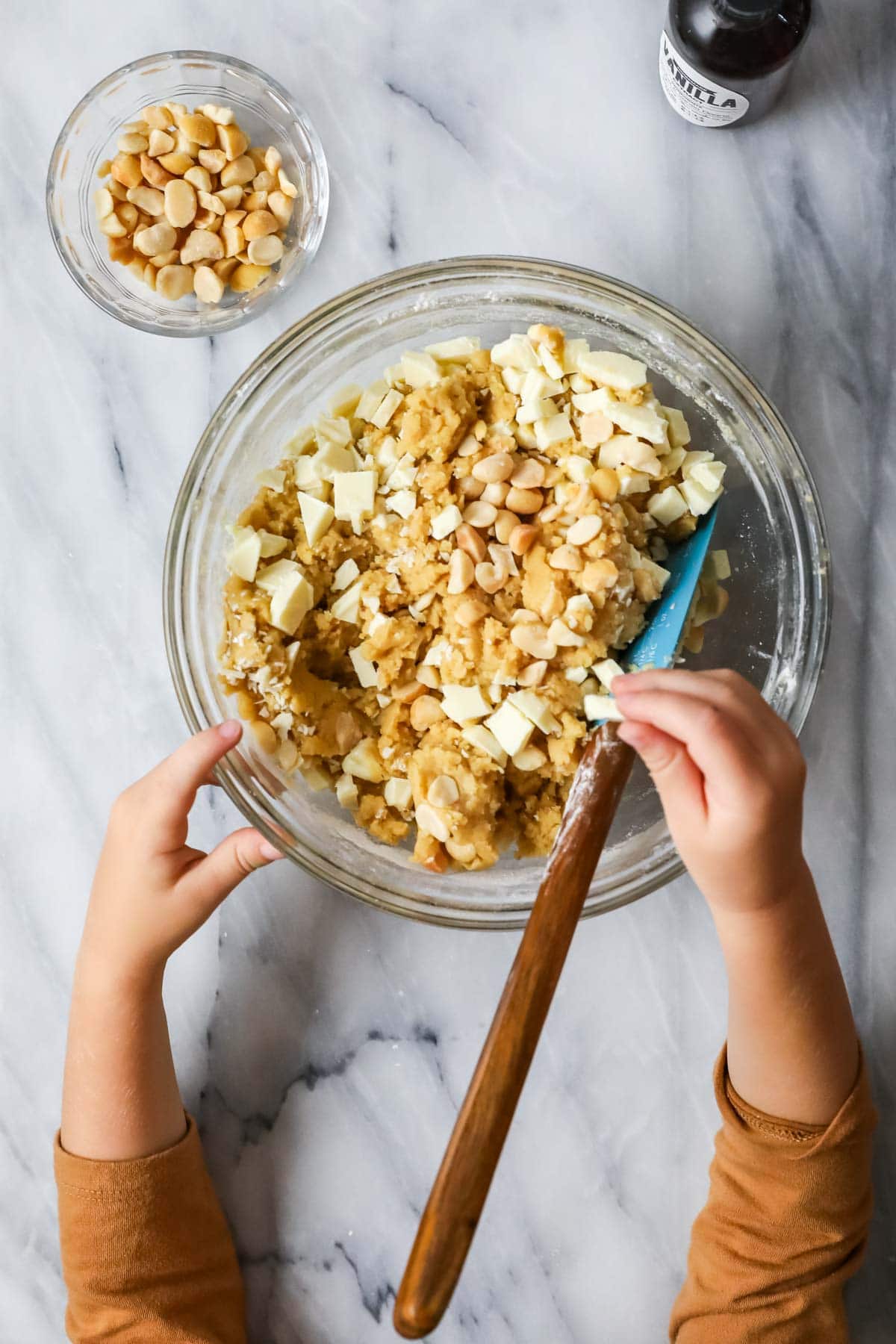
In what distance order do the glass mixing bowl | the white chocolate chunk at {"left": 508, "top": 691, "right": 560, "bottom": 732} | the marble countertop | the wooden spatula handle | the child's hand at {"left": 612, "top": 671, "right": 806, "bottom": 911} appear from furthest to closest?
the marble countertop, the glass mixing bowl, the white chocolate chunk at {"left": 508, "top": 691, "right": 560, "bottom": 732}, the child's hand at {"left": 612, "top": 671, "right": 806, "bottom": 911}, the wooden spatula handle

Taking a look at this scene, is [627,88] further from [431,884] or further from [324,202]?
[431,884]

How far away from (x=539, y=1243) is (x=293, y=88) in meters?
1.38

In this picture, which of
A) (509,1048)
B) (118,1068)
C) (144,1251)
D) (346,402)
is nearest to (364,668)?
(346,402)

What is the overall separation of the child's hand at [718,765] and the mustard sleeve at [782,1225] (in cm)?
36

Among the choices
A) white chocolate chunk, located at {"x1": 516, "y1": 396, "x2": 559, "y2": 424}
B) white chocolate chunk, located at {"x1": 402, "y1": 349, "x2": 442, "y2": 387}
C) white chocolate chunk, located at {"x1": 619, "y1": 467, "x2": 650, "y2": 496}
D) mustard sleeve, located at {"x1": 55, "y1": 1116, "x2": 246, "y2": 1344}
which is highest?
white chocolate chunk, located at {"x1": 402, "y1": 349, "x2": 442, "y2": 387}

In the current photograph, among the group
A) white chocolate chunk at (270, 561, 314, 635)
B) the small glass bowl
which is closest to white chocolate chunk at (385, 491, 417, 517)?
white chocolate chunk at (270, 561, 314, 635)

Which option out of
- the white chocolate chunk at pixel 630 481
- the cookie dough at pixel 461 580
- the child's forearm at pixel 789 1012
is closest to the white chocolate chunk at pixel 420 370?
the cookie dough at pixel 461 580

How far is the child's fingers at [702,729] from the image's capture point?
83 centimetres

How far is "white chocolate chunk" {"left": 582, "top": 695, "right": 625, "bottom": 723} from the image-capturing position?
3.06 feet

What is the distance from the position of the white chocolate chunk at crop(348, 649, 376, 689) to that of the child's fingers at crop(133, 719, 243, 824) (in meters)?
0.13

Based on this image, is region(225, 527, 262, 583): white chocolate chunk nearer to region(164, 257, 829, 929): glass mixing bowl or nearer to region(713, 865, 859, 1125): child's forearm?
region(164, 257, 829, 929): glass mixing bowl

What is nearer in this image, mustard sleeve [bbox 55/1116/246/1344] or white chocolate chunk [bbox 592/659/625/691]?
white chocolate chunk [bbox 592/659/625/691]

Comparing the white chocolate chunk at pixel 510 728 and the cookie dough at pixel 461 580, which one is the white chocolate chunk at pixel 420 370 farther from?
the white chocolate chunk at pixel 510 728

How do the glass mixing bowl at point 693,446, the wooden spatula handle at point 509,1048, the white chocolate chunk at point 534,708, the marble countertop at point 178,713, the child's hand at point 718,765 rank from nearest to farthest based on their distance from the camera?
the wooden spatula handle at point 509,1048, the child's hand at point 718,765, the white chocolate chunk at point 534,708, the glass mixing bowl at point 693,446, the marble countertop at point 178,713
